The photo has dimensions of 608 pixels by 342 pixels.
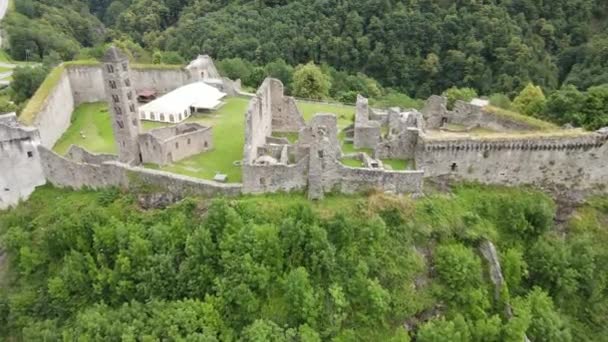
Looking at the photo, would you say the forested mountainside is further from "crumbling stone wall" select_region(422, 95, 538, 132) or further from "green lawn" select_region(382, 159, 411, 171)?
"green lawn" select_region(382, 159, 411, 171)

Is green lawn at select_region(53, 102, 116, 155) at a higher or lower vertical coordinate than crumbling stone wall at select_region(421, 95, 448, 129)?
lower

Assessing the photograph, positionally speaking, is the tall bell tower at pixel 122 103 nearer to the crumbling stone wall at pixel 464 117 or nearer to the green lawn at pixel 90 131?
the green lawn at pixel 90 131

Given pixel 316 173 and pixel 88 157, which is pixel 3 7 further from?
pixel 316 173

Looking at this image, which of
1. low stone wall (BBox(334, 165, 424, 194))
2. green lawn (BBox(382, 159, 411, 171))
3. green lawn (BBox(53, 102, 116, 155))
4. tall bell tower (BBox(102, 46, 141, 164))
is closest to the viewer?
low stone wall (BBox(334, 165, 424, 194))

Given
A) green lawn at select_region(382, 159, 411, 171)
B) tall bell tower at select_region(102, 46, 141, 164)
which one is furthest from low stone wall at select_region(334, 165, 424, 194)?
tall bell tower at select_region(102, 46, 141, 164)

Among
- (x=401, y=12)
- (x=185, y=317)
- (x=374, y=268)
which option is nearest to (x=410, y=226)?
(x=374, y=268)

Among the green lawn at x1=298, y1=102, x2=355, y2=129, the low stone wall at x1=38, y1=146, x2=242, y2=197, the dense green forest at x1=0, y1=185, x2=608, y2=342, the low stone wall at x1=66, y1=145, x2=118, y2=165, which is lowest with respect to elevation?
the dense green forest at x1=0, y1=185, x2=608, y2=342

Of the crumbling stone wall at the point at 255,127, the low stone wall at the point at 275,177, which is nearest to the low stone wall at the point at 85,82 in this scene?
the crumbling stone wall at the point at 255,127
